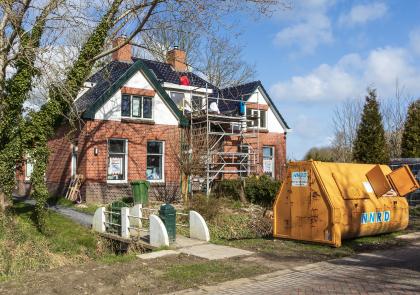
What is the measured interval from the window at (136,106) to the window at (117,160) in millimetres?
1395

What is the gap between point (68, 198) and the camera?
21156mm

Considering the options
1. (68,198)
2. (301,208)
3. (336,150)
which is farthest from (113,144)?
(336,150)

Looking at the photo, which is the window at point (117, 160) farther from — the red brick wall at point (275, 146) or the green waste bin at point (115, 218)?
the red brick wall at point (275, 146)

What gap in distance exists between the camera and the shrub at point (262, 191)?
2002 cm

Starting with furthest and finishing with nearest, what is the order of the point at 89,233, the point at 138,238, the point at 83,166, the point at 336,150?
the point at 336,150
the point at 83,166
the point at 89,233
the point at 138,238

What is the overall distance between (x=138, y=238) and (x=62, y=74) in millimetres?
5102

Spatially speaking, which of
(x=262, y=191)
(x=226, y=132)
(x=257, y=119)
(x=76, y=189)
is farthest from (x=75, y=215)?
(x=257, y=119)

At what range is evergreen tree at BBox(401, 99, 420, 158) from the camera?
2678cm

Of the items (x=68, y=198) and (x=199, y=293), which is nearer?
(x=199, y=293)

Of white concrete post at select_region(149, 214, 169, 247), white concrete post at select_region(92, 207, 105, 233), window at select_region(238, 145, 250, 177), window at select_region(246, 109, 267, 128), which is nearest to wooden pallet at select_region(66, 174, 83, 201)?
white concrete post at select_region(92, 207, 105, 233)

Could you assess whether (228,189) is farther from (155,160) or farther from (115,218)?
(115,218)

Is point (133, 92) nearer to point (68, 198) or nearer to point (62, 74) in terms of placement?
point (68, 198)

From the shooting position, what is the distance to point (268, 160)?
28844 mm

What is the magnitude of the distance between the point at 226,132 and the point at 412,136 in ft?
35.3
